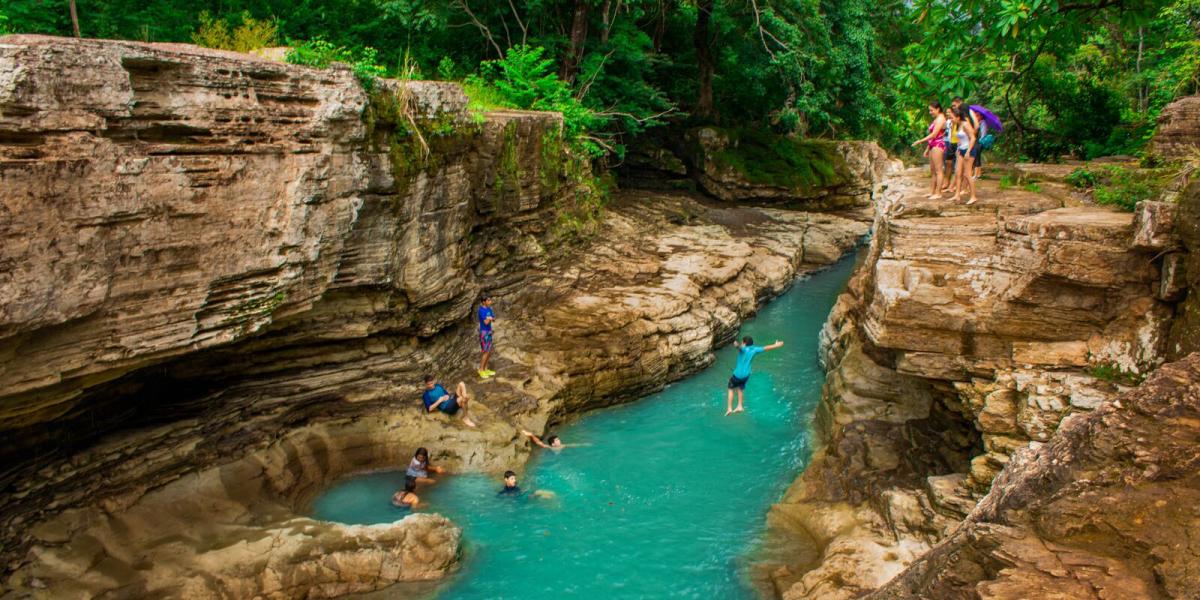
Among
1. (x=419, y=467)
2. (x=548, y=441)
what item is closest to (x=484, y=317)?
(x=548, y=441)

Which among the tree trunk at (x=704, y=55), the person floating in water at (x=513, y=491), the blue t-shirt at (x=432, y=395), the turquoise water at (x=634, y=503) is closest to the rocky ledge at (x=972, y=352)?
the turquoise water at (x=634, y=503)

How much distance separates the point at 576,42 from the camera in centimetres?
2047

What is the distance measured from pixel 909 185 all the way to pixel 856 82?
15207mm

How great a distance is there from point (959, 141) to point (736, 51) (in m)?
14.7

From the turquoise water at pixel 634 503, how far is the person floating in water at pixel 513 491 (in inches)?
4.7

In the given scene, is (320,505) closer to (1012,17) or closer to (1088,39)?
(1012,17)

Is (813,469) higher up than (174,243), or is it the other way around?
(174,243)

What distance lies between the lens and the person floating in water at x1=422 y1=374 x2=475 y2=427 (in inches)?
476

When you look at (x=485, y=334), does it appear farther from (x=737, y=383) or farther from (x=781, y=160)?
(x=781, y=160)

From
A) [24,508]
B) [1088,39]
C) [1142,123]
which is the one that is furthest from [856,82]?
[24,508]

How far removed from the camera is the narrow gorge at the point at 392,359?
175 inches

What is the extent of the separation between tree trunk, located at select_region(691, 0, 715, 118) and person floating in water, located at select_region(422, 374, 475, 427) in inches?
646

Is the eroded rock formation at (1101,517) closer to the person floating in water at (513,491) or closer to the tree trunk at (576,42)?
the person floating in water at (513,491)

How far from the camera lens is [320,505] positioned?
35.2 ft
